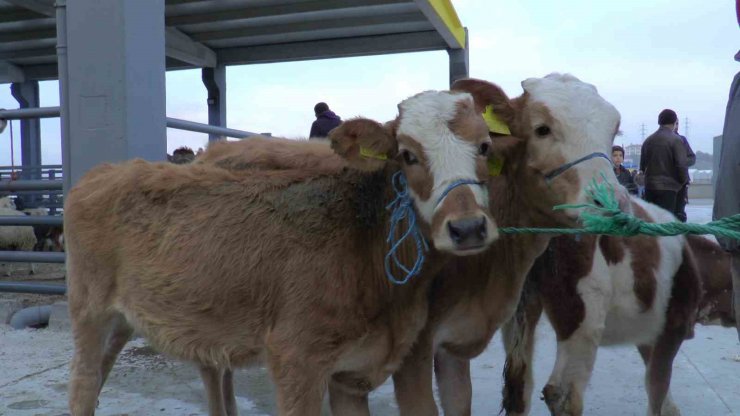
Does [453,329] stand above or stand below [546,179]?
below

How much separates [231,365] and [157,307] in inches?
19.4

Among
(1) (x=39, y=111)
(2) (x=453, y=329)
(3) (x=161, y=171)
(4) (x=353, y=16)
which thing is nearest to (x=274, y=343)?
(2) (x=453, y=329)

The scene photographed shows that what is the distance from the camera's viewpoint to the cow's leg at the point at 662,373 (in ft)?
15.1

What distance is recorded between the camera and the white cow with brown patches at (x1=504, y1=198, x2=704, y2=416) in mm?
4055

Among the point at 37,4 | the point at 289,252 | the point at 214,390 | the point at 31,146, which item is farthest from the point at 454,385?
the point at 31,146

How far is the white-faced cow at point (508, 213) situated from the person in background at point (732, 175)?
599 millimetres

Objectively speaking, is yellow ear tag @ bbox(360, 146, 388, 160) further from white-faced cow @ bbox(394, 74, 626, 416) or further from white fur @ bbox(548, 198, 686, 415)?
white fur @ bbox(548, 198, 686, 415)

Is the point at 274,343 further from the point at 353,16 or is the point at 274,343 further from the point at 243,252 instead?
the point at 353,16

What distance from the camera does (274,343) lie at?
317 cm

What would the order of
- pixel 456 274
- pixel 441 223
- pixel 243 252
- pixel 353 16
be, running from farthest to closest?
pixel 353 16 < pixel 456 274 < pixel 243 252 < pixel 441 223

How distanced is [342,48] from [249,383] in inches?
258

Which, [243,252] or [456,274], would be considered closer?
[243,252]

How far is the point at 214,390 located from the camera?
4383 millimetres

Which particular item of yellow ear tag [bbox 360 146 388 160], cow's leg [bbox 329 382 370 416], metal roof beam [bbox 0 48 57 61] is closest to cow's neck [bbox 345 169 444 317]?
yellow ear tag [bbox 360 146 388 160]
